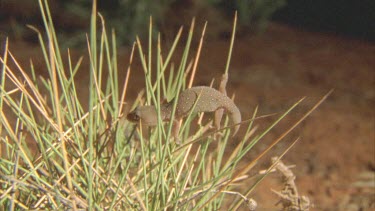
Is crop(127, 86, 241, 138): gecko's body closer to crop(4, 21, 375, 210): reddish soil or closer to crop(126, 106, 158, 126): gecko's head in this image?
crop(126, 106, 158, 126): gecko's head

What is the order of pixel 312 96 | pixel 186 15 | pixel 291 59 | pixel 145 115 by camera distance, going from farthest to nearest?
pixel 186 15 → pixel 291 59 → pixel 312 96 → pixel 145 115

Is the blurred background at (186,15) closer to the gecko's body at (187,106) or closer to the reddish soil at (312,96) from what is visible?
the reddish soil at (312,96)

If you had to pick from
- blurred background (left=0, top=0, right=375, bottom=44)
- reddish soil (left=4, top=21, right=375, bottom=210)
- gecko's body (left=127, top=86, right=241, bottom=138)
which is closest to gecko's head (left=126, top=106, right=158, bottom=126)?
gecko's body (left=127, top=86, right=241, bottom=138)

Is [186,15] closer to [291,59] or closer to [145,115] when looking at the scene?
[291,59]

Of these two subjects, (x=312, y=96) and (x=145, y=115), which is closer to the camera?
(x=145, y=115)

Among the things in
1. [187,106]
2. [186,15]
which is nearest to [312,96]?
[186,15]

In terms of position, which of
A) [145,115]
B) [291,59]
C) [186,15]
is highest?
[145,115]

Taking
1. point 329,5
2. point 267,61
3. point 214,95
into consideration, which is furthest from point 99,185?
point 329,5

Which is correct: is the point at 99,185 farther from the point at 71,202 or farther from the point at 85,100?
the point at 85,100
